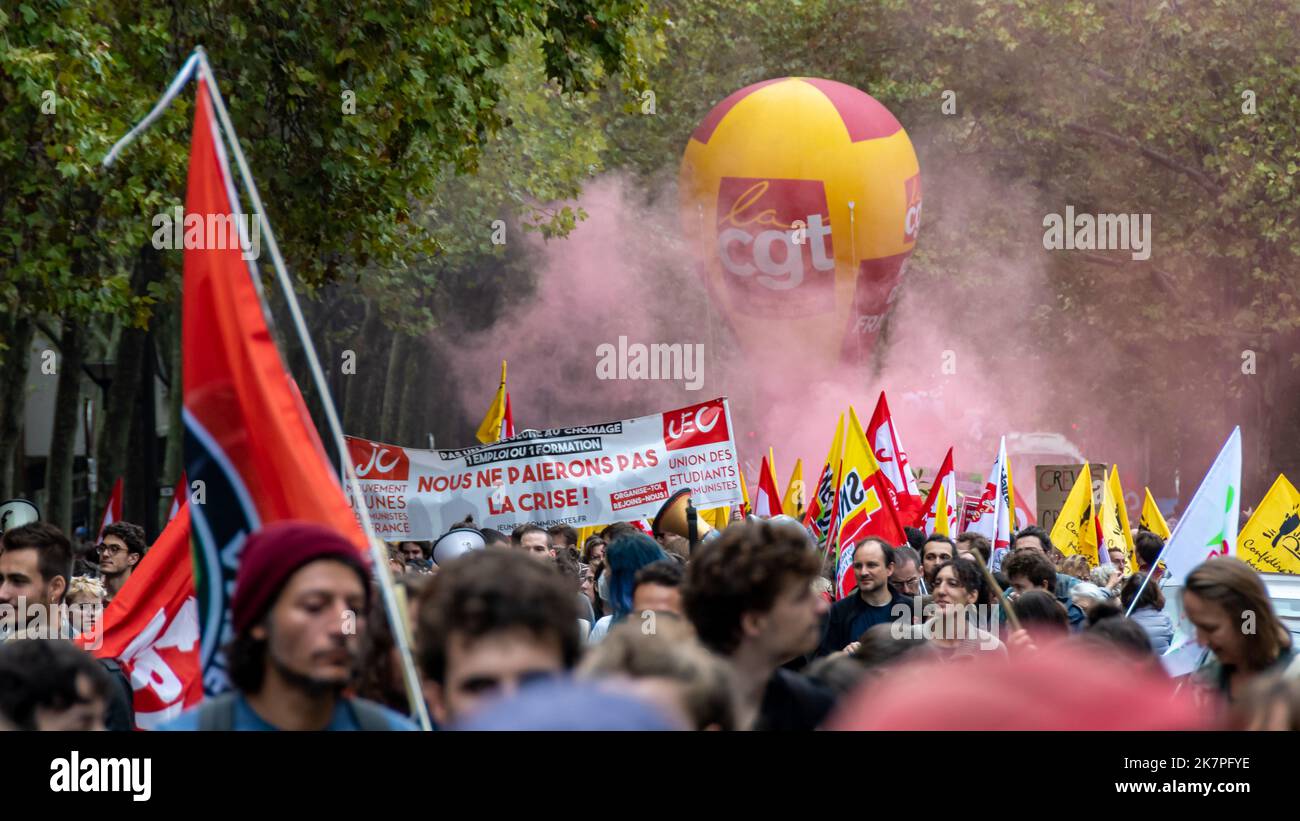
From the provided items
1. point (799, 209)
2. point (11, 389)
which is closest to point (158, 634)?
point (11, 389)

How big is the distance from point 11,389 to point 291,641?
1648 centimetres

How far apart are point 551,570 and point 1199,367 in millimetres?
28373

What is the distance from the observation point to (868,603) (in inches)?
312

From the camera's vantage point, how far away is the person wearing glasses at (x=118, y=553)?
852 cm

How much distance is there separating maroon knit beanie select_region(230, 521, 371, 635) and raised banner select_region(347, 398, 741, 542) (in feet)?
28.3

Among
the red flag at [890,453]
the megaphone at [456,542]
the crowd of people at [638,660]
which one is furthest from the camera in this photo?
the red flag at [890,453]

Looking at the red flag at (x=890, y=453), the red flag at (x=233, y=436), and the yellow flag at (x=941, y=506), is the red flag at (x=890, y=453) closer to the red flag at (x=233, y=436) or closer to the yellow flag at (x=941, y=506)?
the yellow flag at (x=941, y=506)

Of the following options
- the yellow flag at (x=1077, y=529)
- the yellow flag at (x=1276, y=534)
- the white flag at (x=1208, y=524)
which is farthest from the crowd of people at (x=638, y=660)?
the yellow flag at (x=1077, y=529)

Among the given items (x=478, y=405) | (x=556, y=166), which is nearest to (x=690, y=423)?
(x=556, y=166)

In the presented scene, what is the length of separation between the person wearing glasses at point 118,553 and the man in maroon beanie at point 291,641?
5.29 m

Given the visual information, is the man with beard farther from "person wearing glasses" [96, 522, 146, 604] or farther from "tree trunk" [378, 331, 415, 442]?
"tree trunk" [378, 331, 415, 442]

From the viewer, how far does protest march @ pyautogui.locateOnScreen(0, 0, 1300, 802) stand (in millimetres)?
3348

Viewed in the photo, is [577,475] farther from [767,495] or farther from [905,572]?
[905,572]

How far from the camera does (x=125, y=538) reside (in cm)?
866
